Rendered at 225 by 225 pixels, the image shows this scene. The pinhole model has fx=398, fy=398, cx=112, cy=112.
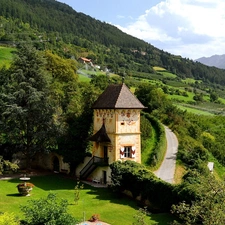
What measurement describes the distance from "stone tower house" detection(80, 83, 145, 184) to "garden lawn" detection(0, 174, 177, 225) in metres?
2.50

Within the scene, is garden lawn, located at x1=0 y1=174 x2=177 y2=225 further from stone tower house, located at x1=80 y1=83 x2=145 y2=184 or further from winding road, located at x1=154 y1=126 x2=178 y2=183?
winding road, located at x1=154 y1=126 x2=178 y2=183

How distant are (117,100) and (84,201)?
10.6m

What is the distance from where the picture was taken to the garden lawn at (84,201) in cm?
2702

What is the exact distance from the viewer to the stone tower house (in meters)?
36.9

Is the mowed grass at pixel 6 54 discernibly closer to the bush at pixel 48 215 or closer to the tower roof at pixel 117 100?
the tower roof at pixel 117 100

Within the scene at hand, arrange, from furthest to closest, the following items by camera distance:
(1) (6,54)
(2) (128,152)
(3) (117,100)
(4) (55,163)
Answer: (1) (6,54)
(4) (55,163)
(2) (128,152)
(3) (117,100)

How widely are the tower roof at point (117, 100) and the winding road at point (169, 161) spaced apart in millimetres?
7790

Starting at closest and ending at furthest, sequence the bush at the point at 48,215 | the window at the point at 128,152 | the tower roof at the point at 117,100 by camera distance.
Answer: the bush at the point at 48,215
the tower roof at the point at 117,100
the window at the point at 128,152

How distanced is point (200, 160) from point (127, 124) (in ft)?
35.1

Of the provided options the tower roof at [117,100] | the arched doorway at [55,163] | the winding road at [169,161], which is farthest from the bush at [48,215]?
the arched doorway at [55,163]

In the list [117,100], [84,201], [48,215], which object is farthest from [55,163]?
[48,215]

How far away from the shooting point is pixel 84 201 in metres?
30.8

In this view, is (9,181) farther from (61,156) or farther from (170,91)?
(170,91)

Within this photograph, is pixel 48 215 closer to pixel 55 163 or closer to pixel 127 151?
pixel 127 151
